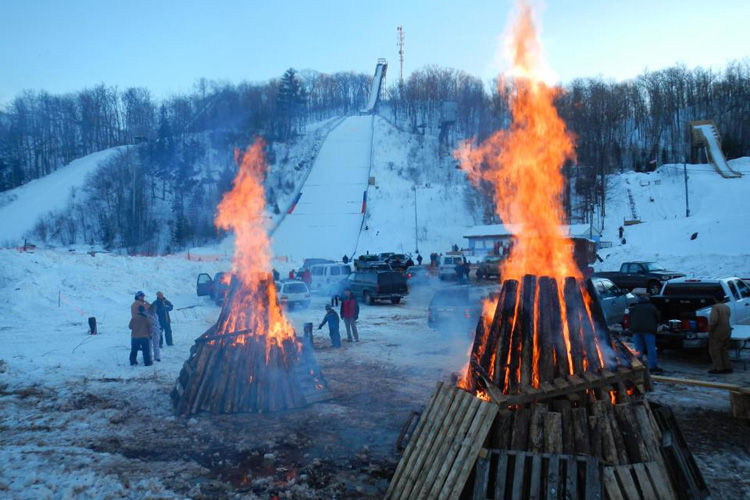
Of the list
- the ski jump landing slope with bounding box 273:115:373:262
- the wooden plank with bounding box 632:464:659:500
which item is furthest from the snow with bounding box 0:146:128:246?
the wooden plank with bounding box 632:464:659:500

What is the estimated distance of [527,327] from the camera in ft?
19.6

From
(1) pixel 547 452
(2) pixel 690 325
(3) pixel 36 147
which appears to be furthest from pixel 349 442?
(3) pixel 36 147

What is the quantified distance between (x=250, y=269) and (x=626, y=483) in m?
8.63

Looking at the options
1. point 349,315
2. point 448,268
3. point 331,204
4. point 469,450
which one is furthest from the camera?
point 331,204

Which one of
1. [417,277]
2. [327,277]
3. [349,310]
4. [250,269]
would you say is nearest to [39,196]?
[327,277]

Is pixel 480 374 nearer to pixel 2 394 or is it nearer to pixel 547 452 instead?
pixel 547 452

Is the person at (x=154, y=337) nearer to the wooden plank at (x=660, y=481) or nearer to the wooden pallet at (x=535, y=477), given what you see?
the wooden pallet at (x=535, y=477)

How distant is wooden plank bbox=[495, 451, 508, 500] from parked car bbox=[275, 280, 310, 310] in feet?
63.0

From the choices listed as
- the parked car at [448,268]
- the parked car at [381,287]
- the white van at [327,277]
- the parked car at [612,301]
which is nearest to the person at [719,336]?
the parked car at [612,301]

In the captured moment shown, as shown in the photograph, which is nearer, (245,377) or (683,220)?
(245,377)

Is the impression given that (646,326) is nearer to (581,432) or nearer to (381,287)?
(581,432)

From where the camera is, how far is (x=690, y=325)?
12312 millimetres

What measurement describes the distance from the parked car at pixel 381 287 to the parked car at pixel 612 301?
10.9 m

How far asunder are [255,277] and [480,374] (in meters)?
6.45
